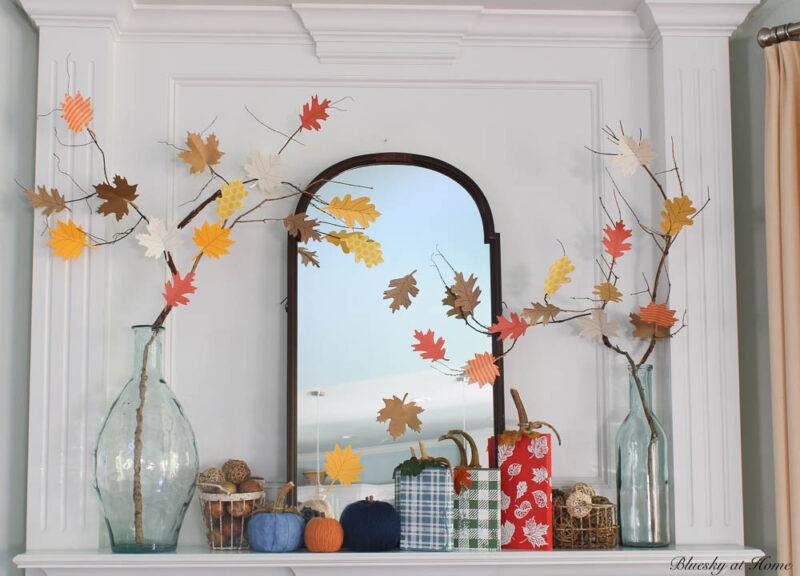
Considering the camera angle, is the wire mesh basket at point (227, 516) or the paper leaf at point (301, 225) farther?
the paper leaf at point (301, 225)

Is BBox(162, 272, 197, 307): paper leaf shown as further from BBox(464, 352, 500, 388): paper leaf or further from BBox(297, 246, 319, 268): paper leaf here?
BBox(464, 352, 500, 388): paper leaf

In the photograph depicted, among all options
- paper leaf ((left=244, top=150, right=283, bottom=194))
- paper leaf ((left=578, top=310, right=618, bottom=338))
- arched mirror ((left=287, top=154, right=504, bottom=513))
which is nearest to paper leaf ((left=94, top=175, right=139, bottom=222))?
paper leaf ((left=244, top=150, right=283, bottom=194))

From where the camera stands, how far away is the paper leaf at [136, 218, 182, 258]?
2.06m

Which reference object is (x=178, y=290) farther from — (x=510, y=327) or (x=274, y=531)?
(x=510, y=327)

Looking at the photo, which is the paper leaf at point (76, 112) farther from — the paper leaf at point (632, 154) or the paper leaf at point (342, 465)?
the paper leaf at point (632, 154)

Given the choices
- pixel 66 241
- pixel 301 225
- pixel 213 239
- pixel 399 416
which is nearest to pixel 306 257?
pixel 301 225

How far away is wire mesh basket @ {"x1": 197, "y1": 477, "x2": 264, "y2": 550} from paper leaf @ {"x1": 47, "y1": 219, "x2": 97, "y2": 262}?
65cm

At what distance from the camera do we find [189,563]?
1.89m

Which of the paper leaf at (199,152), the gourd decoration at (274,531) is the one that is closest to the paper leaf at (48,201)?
the paper leaf at (199,152)

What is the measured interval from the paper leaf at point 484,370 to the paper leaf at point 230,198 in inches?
27.6

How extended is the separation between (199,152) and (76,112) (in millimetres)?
301

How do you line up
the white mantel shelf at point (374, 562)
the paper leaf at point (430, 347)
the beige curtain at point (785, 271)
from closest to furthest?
the white mantel shelf at point (374, 562), the beige curtain at point (785, 271), the paper leaf at point (430, 347)

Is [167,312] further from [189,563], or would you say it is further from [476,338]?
[476,338]

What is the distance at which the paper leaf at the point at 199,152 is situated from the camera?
2.15 m
